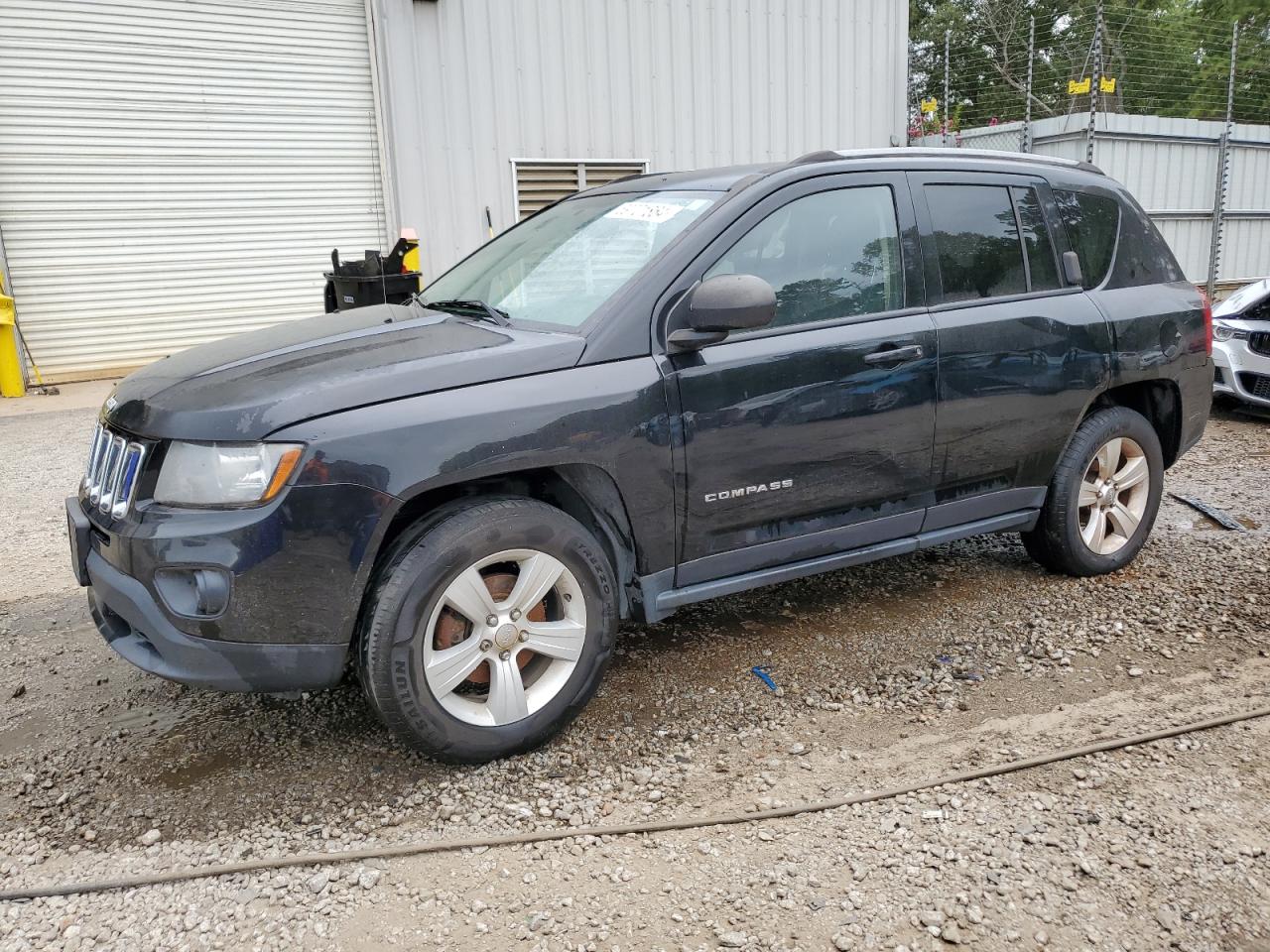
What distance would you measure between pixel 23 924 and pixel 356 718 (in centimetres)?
114

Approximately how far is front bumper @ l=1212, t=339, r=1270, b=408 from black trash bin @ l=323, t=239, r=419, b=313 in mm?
6674

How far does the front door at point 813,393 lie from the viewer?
329 centimetres

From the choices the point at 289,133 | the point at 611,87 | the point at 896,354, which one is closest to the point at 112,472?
the point at 896,354

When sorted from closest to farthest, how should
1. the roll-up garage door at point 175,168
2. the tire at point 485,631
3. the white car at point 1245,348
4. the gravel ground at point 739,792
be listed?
the gravel ground at point 739,792, the tire at point 485,631, the white car at point 1245,348, the roll-up garage door at point 175,168

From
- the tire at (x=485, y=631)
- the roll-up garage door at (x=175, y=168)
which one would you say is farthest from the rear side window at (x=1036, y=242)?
the roll-up garage door at (x=175, y=168)

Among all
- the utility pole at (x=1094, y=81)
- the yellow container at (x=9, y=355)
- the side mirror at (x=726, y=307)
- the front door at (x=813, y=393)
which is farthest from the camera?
the utility pole at (x=1094, y=81)

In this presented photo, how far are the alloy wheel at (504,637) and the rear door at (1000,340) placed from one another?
161cm

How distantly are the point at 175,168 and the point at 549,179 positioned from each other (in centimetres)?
420

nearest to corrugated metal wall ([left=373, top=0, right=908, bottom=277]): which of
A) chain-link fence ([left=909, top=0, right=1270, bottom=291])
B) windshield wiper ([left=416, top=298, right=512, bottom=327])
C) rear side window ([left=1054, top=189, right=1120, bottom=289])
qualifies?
chain-link fence ([left=909, top=0, right=1270, bottom=291])

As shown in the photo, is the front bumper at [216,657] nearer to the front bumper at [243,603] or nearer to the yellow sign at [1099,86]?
the front bumper at [243,603]

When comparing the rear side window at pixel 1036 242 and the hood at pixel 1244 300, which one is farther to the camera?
the hood at pixel 1244 300

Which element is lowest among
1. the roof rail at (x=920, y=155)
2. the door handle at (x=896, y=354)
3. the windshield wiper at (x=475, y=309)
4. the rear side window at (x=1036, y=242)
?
the door handle at (x=896, y=354)

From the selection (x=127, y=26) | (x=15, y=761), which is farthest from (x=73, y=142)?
(x=15, y=761)

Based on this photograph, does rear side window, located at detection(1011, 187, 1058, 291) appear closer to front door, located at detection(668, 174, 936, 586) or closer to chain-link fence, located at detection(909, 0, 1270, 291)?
front door, located at detection(668, 174, 936, 586)
